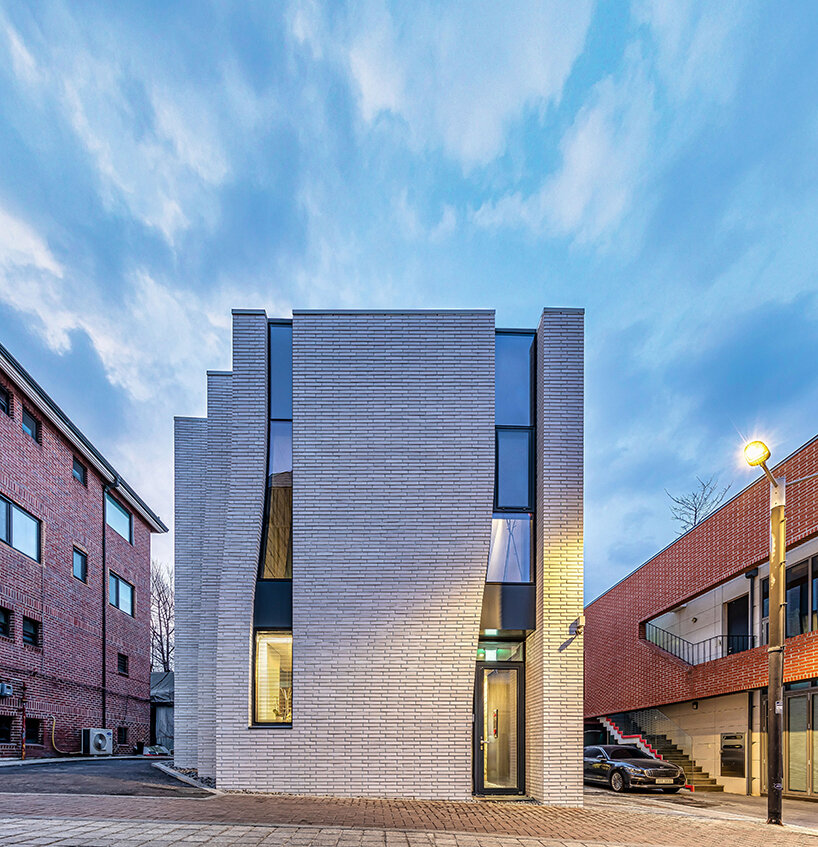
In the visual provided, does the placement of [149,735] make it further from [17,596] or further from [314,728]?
[314,728]

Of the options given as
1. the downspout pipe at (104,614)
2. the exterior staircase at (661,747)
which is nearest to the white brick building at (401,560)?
the exterior staircase at (661,747)

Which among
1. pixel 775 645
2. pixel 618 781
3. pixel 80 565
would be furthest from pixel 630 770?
pixel 80 565

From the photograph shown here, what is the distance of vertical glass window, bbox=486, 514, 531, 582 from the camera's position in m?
13.1

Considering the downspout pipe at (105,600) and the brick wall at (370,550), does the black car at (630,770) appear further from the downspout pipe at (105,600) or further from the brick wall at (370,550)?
the downspout pipe at (105,600)

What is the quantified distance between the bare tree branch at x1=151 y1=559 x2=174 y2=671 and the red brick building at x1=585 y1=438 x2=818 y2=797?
33.6 meters

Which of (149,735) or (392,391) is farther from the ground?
(392,391)

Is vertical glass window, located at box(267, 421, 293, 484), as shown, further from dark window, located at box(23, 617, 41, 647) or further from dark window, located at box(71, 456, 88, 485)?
dark window, located at box(71, 456, 88, 485)

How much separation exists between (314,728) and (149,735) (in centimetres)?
2309

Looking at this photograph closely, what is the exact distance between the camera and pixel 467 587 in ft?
41.5

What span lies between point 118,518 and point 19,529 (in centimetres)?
919

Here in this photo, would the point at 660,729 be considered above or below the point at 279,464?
below

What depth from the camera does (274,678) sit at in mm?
12508

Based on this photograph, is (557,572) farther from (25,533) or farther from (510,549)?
(25,533)

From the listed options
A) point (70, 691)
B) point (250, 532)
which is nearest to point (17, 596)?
point (70, 691)
